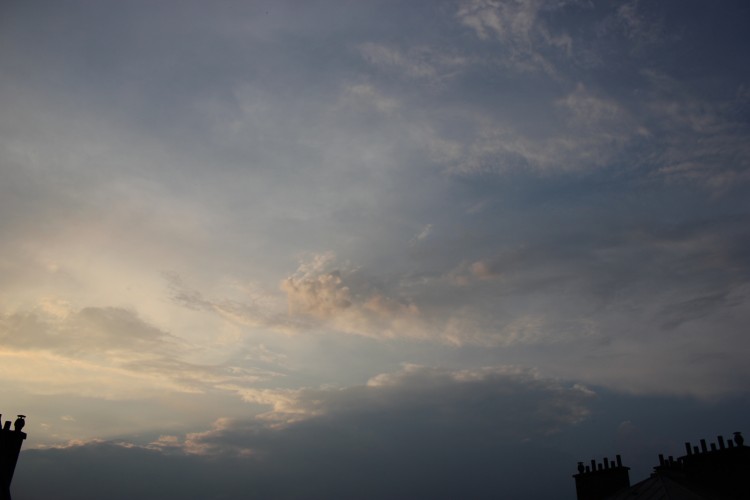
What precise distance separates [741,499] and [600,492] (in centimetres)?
1197

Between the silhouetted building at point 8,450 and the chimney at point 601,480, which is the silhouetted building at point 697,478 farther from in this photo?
the silhouetted building at point 8,450

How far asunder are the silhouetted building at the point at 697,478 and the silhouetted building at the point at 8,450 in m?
35.7

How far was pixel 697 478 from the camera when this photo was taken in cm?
3108

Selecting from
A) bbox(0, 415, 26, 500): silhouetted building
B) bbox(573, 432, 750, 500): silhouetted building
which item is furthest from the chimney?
bbox(0, 415, 26, 500): silhouetted building

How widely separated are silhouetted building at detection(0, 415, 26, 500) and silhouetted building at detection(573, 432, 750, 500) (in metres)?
35.7

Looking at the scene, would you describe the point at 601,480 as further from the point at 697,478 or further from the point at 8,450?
the point at 8,450

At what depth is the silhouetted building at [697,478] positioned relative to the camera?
2831 cm

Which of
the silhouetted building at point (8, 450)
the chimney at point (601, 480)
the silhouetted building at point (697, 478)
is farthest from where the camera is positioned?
the chimney at point (601, 480)

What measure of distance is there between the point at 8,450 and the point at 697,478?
39.5 m

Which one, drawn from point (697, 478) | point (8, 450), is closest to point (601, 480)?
point (697, 478)

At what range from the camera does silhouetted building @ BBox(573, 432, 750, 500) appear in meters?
28.3

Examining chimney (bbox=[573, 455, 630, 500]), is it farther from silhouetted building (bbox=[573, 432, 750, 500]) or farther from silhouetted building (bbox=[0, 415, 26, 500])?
silhouetted building (bbox=[0, 415, 26, 500])

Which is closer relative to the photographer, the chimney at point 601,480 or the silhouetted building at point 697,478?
the silhouetted building at point 697,478

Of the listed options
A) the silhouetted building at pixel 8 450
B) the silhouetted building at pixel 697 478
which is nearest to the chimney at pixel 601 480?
the silhouetted building at pixel 697 478
